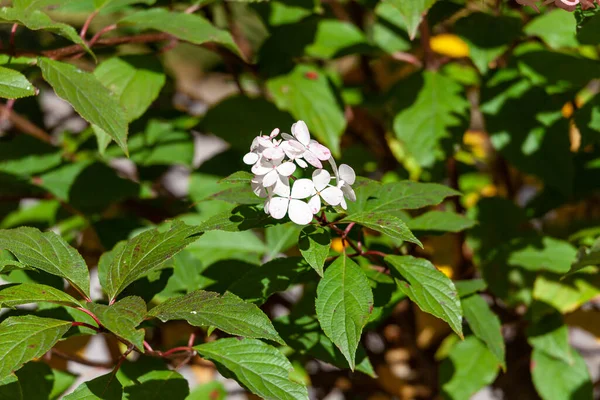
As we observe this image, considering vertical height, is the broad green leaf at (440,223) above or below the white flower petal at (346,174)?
below

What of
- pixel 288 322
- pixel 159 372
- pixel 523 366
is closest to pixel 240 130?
pixel 288 322

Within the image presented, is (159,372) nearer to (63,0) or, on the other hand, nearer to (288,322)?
(288,322)

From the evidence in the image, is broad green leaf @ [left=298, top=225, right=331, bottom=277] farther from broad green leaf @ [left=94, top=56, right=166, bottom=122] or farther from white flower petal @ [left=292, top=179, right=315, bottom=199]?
broad green leaf @ [left=94, top=56, right=166, bottom=122]

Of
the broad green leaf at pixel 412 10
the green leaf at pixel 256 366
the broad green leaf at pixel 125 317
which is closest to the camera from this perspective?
the broad green leaf at pixel 125 317

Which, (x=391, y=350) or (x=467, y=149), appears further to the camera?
(x=391, y=350)

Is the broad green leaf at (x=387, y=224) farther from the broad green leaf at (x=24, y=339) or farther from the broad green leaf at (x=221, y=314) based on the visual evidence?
the broad green leaf at (x=24, y=339)

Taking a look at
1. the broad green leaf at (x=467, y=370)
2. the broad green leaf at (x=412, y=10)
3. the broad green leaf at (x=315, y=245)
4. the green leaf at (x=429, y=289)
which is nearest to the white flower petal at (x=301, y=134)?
the broad green leaf at (x=315, y=245)
